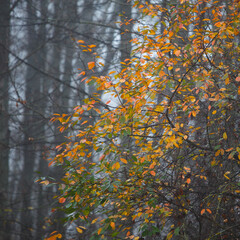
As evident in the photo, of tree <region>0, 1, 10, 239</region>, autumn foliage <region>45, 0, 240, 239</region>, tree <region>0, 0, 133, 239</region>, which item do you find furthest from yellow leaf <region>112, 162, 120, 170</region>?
tree <region>0, 1, 10, 239</region>

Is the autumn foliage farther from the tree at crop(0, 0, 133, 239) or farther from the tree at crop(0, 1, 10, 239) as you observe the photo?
the tree at crop(0, 1, 10, 239)

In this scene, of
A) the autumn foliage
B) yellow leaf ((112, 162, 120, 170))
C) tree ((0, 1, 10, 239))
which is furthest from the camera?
tree ((0, 1, 10, 239))

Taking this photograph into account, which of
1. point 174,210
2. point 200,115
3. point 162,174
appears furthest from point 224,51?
point 174,210

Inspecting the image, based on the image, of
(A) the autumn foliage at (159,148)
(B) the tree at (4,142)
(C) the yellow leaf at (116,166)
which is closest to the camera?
(C) the yellow leaf at (116,166)

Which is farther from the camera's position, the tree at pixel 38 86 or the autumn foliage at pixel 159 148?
the tree at pixel 38 86

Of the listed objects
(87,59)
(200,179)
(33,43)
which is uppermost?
(33,43)

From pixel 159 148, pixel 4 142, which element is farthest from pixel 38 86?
pixel 159 148

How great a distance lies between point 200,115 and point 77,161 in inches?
71.0

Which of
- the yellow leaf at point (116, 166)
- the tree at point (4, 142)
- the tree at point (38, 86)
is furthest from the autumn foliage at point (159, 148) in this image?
the tree at point (4, 142)

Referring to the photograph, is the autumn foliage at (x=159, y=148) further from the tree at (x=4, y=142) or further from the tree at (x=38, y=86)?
the tree at (x=4, y=142)

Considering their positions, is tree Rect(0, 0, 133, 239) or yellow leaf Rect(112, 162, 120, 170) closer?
yellow leaf Rect(112, 162, 120, 170)

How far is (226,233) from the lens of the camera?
11.1 ft

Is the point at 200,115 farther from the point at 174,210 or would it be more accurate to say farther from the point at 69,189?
the point at 69,189

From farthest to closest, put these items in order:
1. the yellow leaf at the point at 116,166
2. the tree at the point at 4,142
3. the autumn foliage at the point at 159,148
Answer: the tree at the point at 4,142, the autumn foliage at the point at 159,148, the yellow leaf at the point at 116,166
